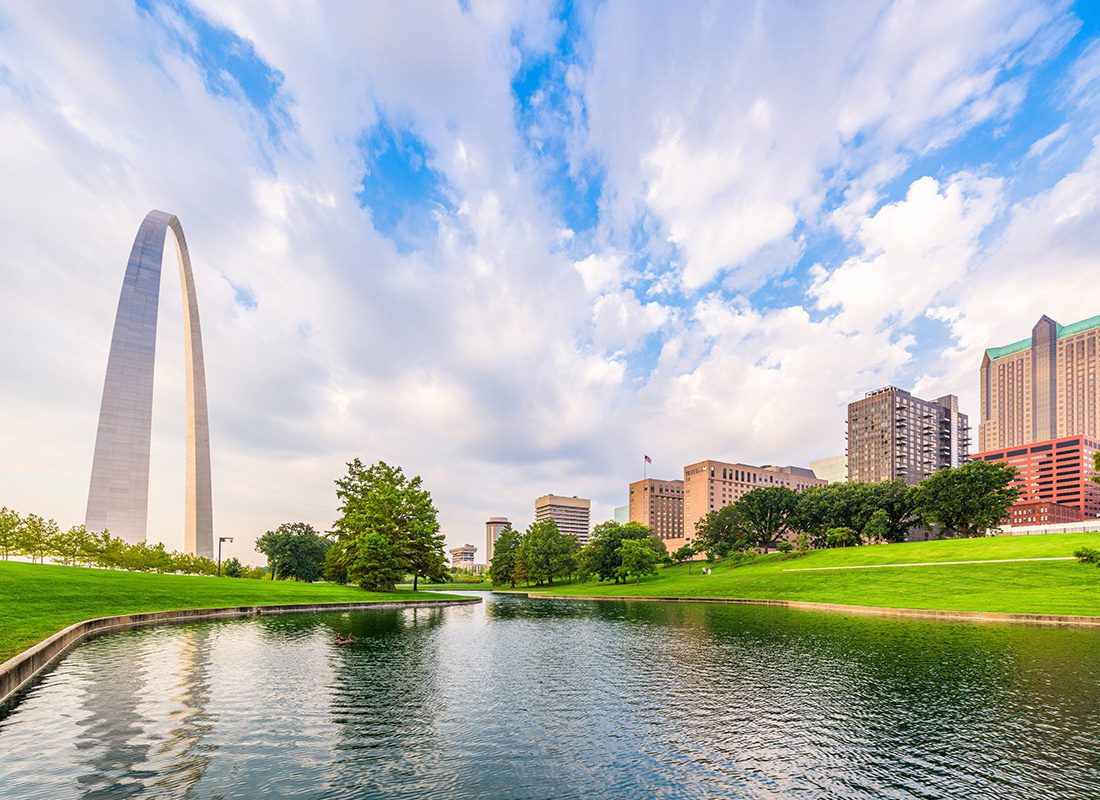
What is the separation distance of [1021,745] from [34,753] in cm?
3067

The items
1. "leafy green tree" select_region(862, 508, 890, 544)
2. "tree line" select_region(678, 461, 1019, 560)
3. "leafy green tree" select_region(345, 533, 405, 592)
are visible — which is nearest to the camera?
"leafy green tree" select_region(345, 533, 405, 592)

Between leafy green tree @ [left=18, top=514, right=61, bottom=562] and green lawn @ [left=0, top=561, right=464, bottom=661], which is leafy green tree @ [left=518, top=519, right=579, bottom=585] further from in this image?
leafy green tree @ [left=18, top=514, right=61, bottom=562]

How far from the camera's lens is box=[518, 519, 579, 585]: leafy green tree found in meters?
142

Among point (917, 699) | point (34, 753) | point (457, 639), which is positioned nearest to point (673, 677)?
point (917, 699)

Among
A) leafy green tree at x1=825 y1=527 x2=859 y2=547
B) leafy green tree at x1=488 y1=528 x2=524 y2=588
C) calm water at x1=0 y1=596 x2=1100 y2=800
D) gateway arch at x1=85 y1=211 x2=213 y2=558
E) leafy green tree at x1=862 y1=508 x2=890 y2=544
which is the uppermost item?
gateway arch at x1=85 y1=211 x2=213 y2=558

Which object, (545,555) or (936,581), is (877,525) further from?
(545,555)

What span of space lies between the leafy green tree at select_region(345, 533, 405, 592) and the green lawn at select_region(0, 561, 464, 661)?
29.2 ft

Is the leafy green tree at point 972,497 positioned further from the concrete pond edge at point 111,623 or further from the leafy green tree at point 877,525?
the concrete pond edge at point 111,623

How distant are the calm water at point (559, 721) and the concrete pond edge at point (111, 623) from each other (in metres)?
1.11

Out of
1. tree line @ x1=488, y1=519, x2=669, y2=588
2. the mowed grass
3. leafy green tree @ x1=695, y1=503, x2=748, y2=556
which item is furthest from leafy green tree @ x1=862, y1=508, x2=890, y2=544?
tree line @ x1=488, y1=519, x2=669, y2=588

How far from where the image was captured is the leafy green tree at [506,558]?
6132 inches

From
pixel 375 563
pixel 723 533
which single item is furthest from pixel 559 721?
pixel 723 533

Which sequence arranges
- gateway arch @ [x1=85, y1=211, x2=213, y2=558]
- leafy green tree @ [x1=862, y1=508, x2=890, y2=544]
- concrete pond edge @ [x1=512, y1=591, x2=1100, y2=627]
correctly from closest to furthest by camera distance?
1. concrete pond edge @ [x1=512, y1=591, x2=1100, y2=627]
2. gateway arch @ [x1=85, y1=211, x2=213, y2=558]
3. leafy green tree @ [x1=862, y1=508, x2=890, y2=544]

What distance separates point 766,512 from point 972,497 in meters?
46.7
